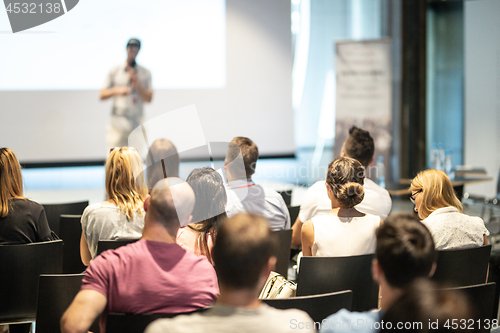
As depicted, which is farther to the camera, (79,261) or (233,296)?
(79,261)

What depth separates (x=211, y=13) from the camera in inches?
243

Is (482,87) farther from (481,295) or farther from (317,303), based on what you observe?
(317,303)

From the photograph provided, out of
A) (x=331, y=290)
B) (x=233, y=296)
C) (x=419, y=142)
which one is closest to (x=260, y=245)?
(x=233, y=296)

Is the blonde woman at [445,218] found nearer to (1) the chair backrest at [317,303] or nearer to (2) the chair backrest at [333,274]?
(2) the chair backrest at [333,274]

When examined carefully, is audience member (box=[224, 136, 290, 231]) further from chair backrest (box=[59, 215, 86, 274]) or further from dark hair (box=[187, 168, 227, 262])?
chair backrest (box=[59, 215, 86, 274])

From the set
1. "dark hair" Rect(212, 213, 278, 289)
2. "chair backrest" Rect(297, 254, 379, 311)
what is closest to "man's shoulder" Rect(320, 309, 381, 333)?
A: "dark hair" Rect(212, 213, 278, 289)

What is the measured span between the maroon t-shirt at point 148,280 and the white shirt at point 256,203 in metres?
1.27

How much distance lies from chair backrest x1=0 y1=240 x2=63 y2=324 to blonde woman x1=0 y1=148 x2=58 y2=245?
24 cm

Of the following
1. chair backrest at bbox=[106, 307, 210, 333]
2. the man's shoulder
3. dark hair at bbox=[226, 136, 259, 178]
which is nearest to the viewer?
the man's shoulder

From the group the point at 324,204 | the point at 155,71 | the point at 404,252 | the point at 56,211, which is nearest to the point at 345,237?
the point at 324,204

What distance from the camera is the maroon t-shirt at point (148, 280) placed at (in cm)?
133

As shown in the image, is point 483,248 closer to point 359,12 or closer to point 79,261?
point 79,261

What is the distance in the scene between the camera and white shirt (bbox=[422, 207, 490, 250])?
A: 2176 mm

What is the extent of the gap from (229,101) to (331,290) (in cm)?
474
